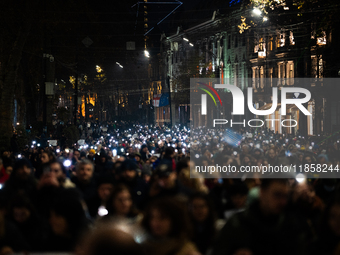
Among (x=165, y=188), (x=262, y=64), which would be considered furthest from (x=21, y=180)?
(x=262, y=64)

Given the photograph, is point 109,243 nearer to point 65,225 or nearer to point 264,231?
point 264,231

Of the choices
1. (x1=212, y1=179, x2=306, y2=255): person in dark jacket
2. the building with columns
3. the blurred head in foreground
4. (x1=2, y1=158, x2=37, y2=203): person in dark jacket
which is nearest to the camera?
the blurred head in foreground

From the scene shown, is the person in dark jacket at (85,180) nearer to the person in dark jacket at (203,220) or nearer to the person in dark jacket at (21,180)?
the person in dark jacket at (21,180)

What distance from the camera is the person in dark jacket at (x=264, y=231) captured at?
3.65 m

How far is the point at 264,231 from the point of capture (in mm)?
3680

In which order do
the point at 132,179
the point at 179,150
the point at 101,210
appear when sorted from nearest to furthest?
the point at 101,210 → the point at 132,179 → the point at 179,150

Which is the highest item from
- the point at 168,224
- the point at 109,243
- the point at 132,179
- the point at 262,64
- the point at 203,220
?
the point at 262,64

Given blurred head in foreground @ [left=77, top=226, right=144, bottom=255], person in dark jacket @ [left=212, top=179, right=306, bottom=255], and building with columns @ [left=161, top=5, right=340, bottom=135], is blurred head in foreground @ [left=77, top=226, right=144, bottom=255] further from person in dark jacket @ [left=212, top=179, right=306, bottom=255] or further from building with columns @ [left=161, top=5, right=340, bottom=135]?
building with columns @ [left=161, top=5, right=340, bottom=135]

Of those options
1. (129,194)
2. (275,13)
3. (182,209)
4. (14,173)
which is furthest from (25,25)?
(182,209)

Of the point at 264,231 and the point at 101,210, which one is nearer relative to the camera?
the point at 264,231

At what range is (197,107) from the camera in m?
69.9

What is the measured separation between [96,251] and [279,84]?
47642mm

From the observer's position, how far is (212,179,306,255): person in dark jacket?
12.0 ft

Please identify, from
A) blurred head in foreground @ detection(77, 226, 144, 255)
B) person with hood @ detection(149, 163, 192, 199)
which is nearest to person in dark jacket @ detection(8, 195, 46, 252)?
person with hood @ detection(149, 163, 192, 199)
